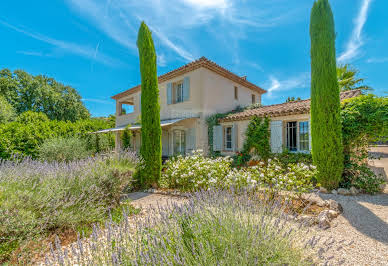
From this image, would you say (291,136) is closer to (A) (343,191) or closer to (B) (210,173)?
(A) (343,191)

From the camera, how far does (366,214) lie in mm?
5734

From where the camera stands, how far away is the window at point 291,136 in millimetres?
12562

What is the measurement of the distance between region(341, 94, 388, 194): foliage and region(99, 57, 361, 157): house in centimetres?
272

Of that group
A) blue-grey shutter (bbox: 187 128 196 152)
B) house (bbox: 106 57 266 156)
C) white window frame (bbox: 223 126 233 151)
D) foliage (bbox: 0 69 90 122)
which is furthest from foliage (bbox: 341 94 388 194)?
foliage (bbox: 0 69 90 122)

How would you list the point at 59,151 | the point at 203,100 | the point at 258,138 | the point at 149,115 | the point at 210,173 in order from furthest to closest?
the point at 203,100 → the point at 59,151 → the point at 258,138 → the point at 149,115 → the point at 210,173

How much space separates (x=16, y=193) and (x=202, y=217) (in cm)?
424

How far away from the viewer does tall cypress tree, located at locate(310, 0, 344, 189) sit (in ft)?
27.5

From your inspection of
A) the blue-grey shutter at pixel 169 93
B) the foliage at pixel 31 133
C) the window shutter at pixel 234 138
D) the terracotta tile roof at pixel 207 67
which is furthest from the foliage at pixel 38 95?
the window shutter at pixel 234 138

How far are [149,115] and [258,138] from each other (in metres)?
8.30

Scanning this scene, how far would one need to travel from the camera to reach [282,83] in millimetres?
22531

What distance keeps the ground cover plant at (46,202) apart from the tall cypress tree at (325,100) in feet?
31.0

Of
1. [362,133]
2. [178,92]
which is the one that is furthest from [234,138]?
[362,133]

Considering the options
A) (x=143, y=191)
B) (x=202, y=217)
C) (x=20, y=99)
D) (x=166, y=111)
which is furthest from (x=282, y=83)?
(x=20, y=99)

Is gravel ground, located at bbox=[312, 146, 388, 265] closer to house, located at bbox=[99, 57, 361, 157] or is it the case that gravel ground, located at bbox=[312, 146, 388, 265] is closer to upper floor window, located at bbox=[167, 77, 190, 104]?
house, located at bbox=[99, 57, 361, 157]
